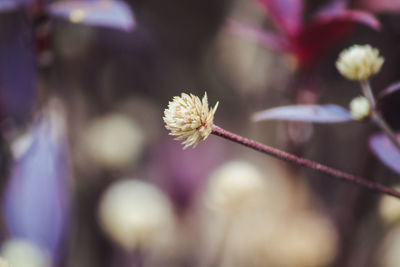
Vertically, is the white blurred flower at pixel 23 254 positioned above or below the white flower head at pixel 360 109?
below

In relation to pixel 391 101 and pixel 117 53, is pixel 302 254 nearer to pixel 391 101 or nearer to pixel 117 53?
pixel 391 101

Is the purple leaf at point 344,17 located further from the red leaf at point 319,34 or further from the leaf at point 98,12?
the leaf at point 98,12

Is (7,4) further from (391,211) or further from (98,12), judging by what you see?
(391,211)

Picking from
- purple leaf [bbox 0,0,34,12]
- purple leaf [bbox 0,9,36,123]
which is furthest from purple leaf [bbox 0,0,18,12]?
purple leaf [bbox 0,9,36,123]

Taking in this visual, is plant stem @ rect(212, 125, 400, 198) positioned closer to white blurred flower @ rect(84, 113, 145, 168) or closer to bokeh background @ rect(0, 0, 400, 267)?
bokeh background @ rect(0, 0, 400, 267)

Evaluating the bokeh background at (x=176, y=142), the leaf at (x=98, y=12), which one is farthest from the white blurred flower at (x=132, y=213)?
the leaf at (x=98, y=12)
